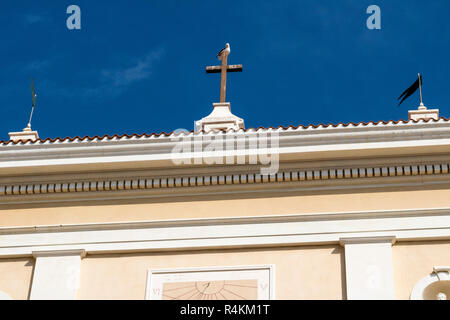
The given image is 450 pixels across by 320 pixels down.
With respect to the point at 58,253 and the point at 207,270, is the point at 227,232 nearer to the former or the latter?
the point at 207,270

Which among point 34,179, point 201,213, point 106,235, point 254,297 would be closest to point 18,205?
point 34,179

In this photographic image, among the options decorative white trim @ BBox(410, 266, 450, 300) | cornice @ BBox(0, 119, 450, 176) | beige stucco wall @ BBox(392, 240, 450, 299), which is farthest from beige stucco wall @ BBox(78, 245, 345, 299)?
cornice @ BBox(0, 119, 450, 176)

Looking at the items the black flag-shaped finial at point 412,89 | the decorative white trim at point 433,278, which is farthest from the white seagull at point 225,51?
the decorative white trim at point 433,278

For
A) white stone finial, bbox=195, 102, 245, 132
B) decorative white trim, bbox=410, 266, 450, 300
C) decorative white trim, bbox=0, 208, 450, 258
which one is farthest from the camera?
white stone finial, bbox=195, 102, 245, 132

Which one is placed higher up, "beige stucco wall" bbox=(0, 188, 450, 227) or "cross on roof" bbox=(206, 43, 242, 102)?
"cross on roof" bbox=(206, 43, 242, 102)

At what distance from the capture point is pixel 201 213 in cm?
1359

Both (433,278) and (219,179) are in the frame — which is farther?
(219,179)

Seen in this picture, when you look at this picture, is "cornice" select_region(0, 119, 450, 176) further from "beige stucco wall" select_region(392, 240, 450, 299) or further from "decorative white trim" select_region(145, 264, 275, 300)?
"decorative white trim" select_region(145, 264, 275, 300)

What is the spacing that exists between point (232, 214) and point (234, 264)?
76 cm

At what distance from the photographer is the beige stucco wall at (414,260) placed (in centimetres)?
1268

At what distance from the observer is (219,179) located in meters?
13.8

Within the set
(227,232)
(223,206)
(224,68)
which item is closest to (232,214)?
(223,206)

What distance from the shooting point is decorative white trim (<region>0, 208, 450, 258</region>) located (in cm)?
1309

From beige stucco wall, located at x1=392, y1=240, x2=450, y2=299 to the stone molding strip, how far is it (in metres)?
1.05
